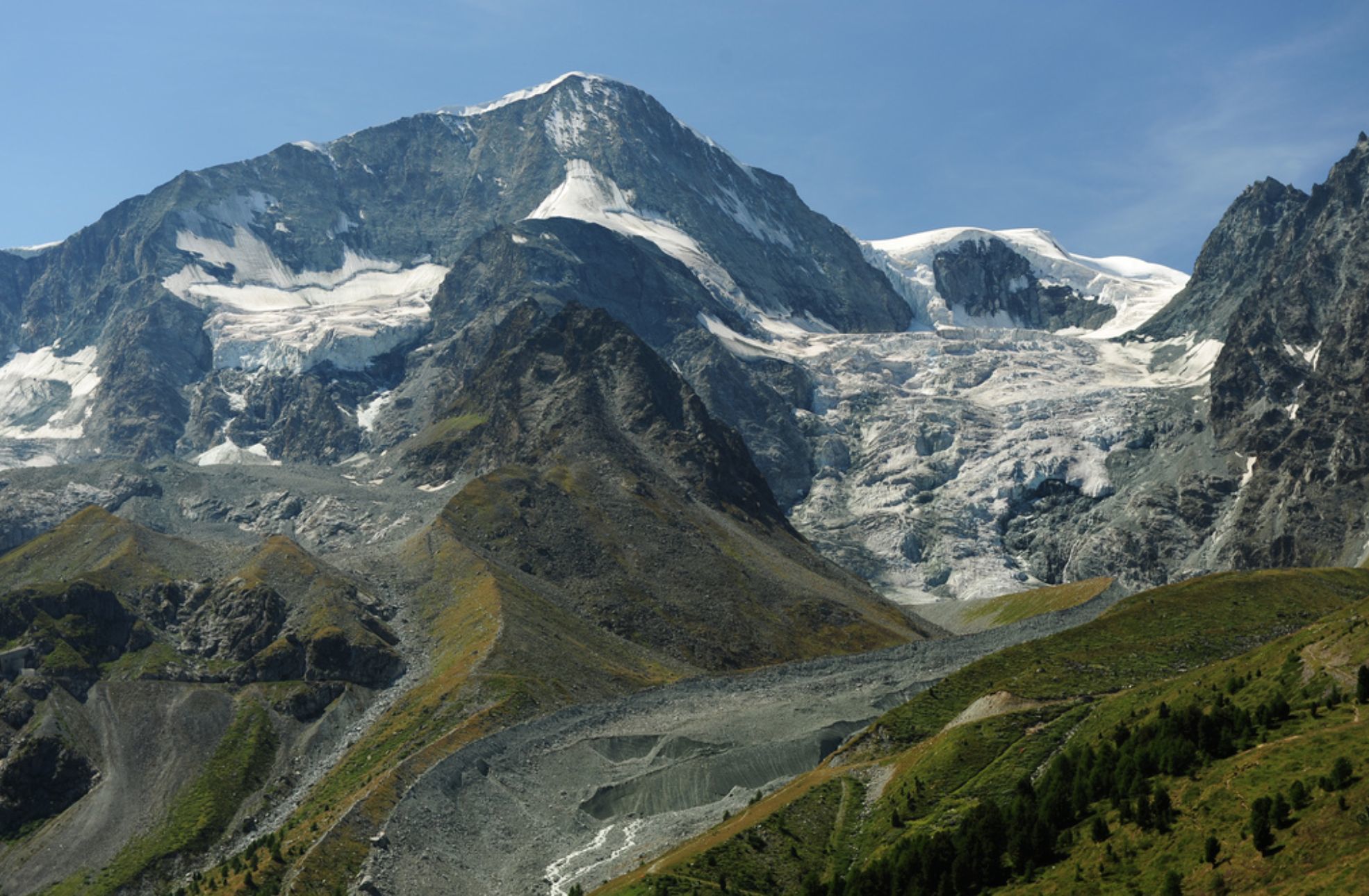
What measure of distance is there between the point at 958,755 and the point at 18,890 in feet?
426

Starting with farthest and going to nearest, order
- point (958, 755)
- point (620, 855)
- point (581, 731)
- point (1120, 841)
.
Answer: point (581, 731)
point (620, 855)
point (958, 755)
point (1120, 841)

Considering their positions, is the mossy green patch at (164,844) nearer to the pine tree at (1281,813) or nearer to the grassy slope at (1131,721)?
the grassy slope at (1131,721)

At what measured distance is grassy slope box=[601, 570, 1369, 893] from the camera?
268 feet

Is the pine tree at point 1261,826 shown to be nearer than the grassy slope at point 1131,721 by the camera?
Yes

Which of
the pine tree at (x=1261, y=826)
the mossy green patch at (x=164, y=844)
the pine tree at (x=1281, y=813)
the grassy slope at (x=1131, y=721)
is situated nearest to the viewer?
the pine tree at (x=1261, y=826)

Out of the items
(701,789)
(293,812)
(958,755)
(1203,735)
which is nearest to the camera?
(1203,735)

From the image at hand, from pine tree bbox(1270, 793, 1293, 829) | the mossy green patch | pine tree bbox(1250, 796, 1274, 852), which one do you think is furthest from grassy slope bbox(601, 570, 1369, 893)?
the mossy green patch

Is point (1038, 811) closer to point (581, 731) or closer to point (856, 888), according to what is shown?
point (856, 888)

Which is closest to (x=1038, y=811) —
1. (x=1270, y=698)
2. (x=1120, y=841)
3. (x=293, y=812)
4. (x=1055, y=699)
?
(x=1120, y=841)

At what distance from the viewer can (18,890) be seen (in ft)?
610

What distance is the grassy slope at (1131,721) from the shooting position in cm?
8156

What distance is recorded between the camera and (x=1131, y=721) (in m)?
113

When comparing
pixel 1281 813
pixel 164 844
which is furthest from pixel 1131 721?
pixel 164 844

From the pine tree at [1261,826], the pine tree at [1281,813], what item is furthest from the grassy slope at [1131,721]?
the pine tree at [1281,813]
